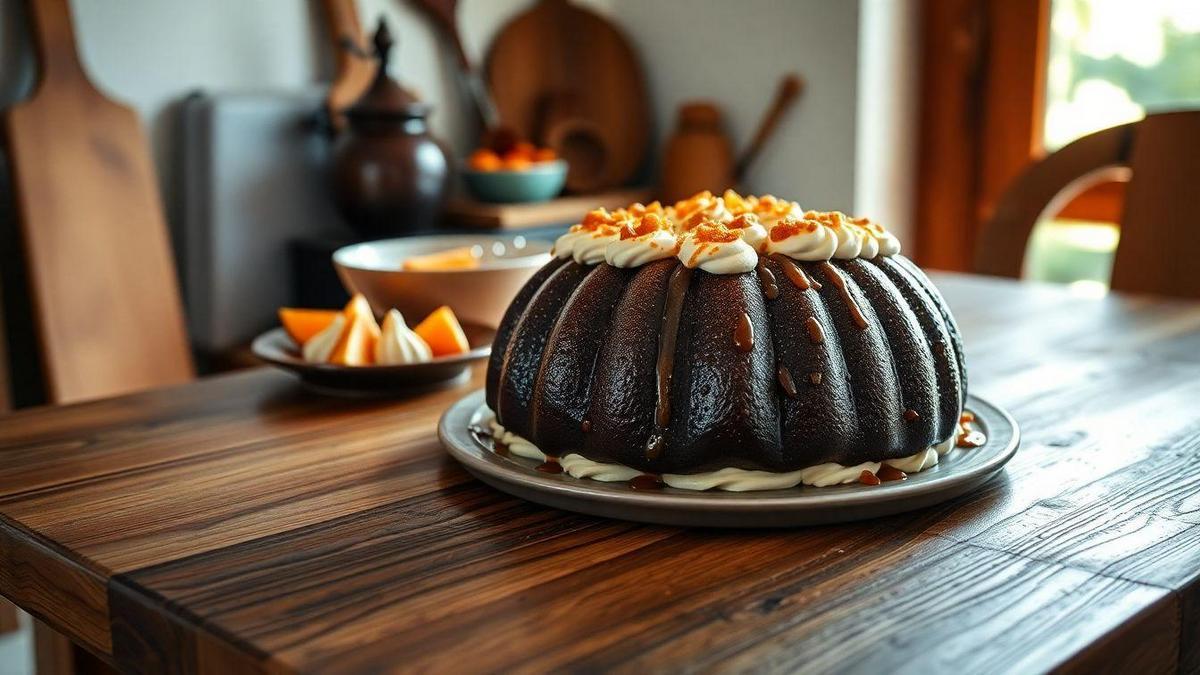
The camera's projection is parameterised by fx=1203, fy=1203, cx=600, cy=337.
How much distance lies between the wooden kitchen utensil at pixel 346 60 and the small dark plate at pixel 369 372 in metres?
1.32

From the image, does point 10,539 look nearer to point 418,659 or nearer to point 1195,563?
point 418,659

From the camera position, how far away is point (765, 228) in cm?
94

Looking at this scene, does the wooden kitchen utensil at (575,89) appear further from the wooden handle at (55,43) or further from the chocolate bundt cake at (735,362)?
the chocolate bundt cake at (735,362)

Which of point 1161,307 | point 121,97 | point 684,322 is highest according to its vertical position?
point 121,97

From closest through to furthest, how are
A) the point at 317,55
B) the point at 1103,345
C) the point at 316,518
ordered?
the point at 316,518, the point at 1103,345, the point at 317,55

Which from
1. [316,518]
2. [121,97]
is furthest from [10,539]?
[121,97]

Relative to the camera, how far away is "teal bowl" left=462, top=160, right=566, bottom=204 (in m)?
2.60

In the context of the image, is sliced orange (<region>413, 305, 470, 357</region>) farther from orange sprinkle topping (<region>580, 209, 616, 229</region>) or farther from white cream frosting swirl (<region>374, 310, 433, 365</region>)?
orange sprinkle topping (<region>580, 209, 616, 229</region>)

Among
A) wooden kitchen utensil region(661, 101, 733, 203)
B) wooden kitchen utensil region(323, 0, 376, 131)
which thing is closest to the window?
wooden kitchen utensil region(661, 101, 733, 203)

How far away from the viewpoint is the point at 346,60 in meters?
2.53

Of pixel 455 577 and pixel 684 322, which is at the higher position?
pixel 684 322

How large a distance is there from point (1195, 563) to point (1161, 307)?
99cm

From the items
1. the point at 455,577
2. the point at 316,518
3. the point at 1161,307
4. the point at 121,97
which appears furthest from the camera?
the point at 121,97

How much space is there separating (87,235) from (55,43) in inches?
13.4
